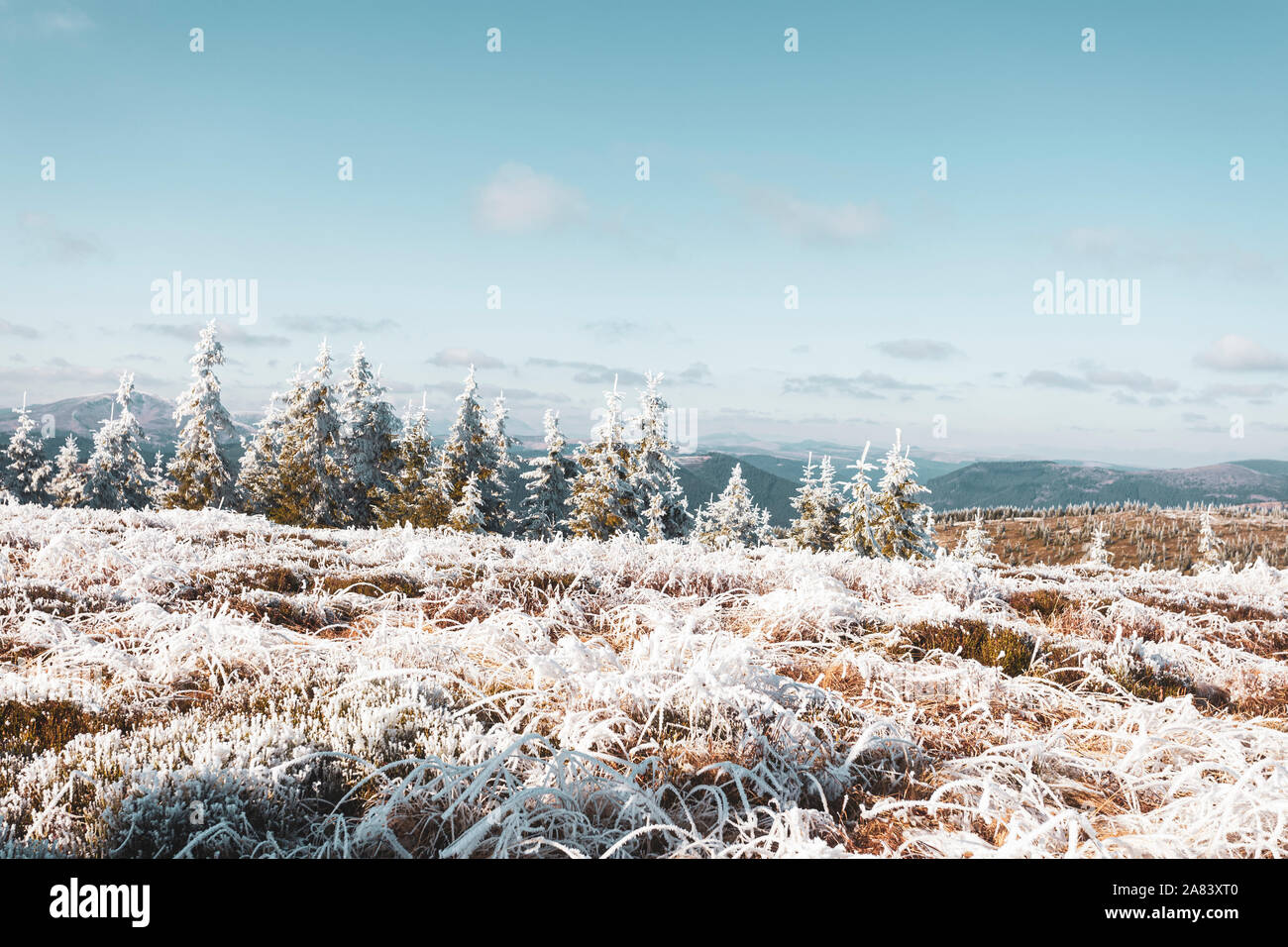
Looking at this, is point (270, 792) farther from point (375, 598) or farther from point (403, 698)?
point (375, 598)

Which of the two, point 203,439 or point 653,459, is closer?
point 203,439

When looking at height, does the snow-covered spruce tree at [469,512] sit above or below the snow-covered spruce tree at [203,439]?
below

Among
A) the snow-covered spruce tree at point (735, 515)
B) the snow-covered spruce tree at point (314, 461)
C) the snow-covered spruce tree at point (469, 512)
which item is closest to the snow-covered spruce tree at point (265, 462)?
the snow-covered spruce tree at point (314, 461)

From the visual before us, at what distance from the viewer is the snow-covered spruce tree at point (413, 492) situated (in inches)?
1587

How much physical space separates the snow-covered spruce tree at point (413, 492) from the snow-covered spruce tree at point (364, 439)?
2.64 feet

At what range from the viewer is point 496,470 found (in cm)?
4288

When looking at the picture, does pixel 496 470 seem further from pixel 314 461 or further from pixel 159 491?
pixel 159 491

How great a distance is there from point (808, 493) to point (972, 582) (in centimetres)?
4972

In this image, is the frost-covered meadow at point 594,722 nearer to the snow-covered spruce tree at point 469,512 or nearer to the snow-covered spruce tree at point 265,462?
the snow-covered spruce tree at point 469,512

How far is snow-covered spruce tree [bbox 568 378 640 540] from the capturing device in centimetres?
3794

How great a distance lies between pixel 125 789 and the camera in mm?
2844

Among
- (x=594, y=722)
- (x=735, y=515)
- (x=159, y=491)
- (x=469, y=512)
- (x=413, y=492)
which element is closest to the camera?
(x=594, y=722)

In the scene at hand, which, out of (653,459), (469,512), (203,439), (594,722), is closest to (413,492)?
(469,512)

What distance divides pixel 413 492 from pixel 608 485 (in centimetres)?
1503
